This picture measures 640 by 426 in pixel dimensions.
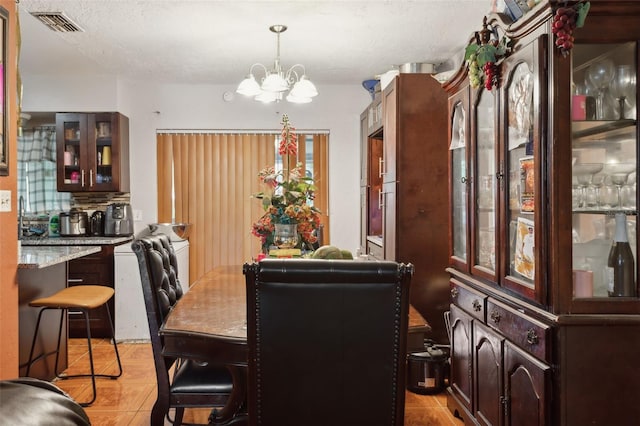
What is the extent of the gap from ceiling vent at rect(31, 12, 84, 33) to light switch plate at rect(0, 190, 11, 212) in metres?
1.31

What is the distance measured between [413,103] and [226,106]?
2239 millimetres

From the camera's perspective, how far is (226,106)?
5055 mm

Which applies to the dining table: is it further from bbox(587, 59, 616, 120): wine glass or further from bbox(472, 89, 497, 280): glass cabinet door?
bbox(587, 59, 616, 120): wine glass

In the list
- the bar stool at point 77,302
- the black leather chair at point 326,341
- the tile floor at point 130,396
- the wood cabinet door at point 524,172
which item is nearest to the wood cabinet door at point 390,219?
the tile floor at point 130,396

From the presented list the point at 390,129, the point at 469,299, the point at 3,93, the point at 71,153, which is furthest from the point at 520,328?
the point at 71,153

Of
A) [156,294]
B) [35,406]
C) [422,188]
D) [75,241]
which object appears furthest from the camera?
[75,241]

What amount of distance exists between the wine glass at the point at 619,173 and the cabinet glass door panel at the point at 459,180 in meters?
0.79

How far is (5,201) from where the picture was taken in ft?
8.03

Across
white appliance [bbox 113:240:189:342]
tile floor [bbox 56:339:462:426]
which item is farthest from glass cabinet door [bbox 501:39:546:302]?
white appliance [bbox 113:240:189:342]

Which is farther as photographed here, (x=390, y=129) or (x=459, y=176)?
(x=390, y=129)

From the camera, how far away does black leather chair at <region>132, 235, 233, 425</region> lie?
194 centimetres

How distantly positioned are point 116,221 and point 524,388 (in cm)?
391

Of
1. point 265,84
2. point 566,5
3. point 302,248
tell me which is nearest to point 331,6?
point 265,84

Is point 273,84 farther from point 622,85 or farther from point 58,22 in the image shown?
point 622,85
